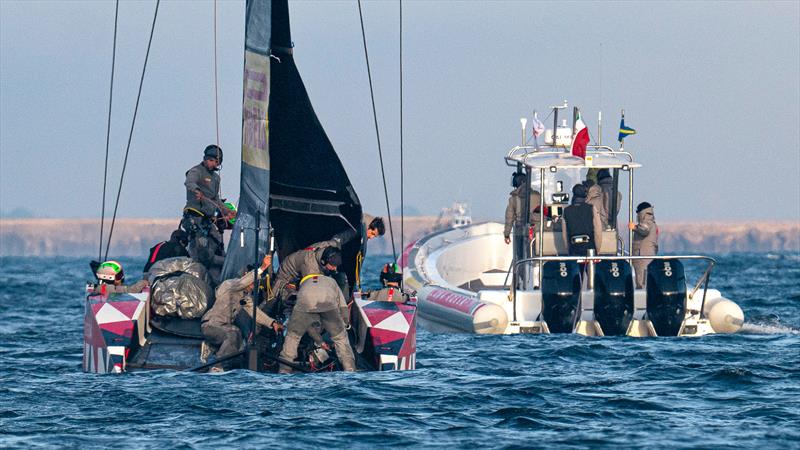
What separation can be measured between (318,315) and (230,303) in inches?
43.1

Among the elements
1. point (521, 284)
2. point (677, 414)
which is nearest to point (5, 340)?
point (521, 284)

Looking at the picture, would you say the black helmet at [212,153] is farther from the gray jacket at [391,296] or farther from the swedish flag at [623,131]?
the swedish flag at [623,131]

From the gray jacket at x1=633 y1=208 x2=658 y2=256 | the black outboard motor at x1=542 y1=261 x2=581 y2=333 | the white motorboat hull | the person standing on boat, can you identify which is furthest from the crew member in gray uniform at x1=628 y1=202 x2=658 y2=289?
the black outboard motor at x1=542 y1=261 x2=581 y2=333

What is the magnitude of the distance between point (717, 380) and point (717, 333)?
567cm

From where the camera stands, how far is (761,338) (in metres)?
18.8

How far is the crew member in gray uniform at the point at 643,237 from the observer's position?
65.1 feet

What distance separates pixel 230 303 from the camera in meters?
14.0

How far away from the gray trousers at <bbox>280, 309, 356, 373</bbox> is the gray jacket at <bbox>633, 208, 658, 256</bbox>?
24.0 feet

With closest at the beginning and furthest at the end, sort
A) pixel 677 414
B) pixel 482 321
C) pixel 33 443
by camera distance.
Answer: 1. pixel 33 443
2. pixel 677 414
3. pixel 482 321

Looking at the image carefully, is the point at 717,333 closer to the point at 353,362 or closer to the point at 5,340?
the point at 353,362

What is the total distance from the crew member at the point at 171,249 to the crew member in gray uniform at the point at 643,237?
6.99m

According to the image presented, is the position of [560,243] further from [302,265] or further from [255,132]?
[255,132]

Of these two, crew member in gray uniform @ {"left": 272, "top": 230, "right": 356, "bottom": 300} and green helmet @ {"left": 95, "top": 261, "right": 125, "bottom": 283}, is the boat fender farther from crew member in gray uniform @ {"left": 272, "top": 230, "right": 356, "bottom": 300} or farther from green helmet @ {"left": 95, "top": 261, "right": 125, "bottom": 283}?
green helmet @ {"left": 95, "top": 261, "right": 125, "bottom": 283}

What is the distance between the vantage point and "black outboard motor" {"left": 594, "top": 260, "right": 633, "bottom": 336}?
18516 mm
